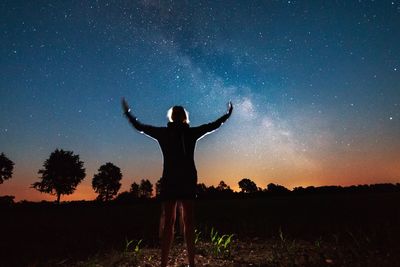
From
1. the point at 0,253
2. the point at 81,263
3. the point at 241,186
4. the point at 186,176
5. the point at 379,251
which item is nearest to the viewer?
the point at 186,176

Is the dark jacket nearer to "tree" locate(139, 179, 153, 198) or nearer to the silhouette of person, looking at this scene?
Answer: the silhouette of person

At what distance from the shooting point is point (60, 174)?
6606 centimetres

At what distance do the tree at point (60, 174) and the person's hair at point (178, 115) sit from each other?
6784 cm

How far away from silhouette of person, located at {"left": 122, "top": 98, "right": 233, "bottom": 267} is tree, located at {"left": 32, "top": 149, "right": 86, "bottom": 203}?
67.9 m

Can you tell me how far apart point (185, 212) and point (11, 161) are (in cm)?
7221

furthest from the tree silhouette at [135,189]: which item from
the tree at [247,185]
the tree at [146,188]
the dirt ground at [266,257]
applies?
the dirt ground at [266,257]

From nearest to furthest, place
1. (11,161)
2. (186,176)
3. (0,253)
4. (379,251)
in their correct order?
(186,176) < (379,251) < (0,253) < (11,161)

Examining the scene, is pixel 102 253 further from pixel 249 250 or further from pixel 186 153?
pixel 186 153

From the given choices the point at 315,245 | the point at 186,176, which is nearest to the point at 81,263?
the point at 186,176

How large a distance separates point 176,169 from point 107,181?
97856mm

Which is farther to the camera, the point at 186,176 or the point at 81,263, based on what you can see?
the point at 81,263

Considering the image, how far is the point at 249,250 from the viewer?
21.3 ft

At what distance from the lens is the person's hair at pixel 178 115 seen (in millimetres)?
4574

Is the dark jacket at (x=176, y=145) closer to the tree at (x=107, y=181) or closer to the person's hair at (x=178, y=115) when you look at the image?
the person's hair at (x=178, y=115)
